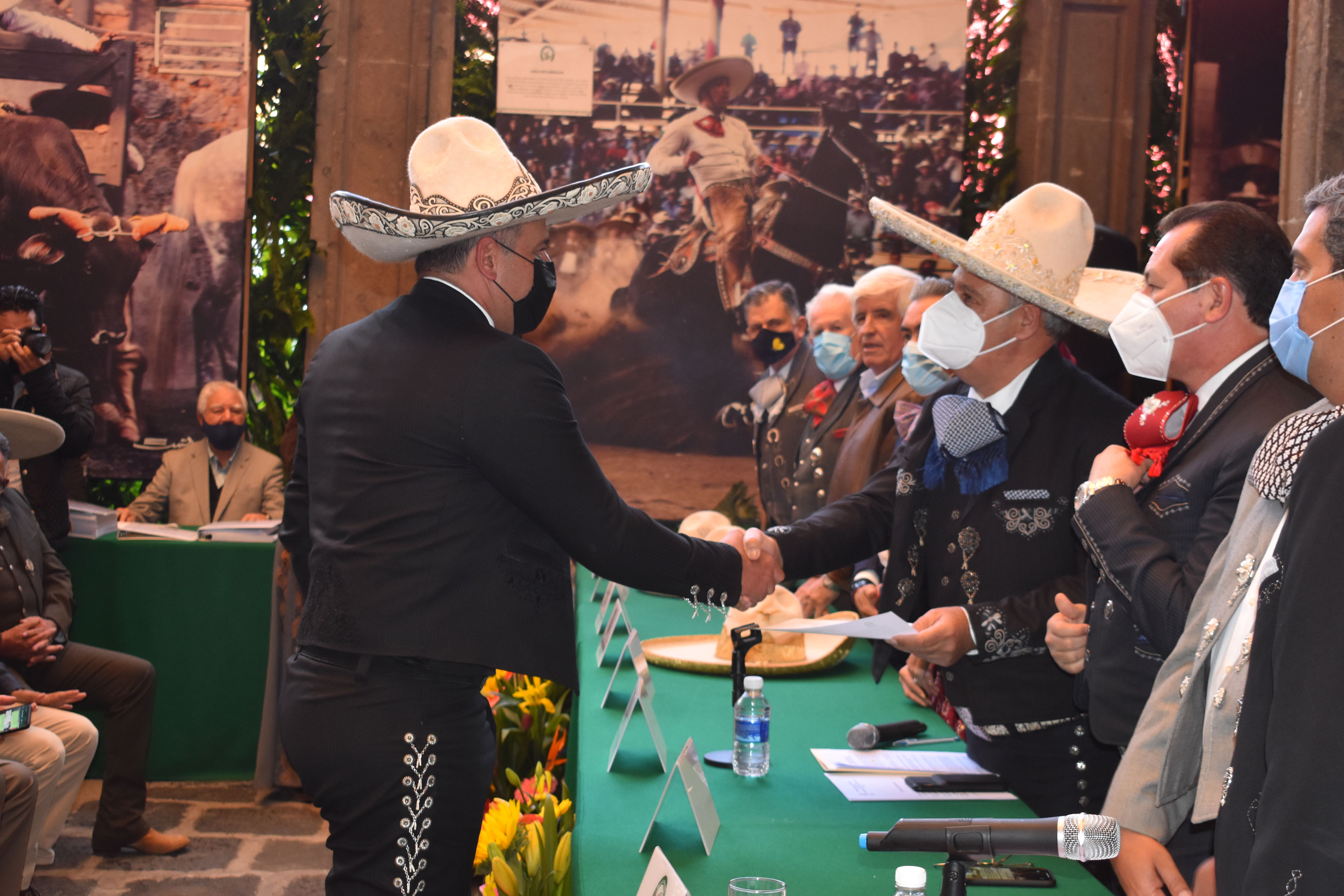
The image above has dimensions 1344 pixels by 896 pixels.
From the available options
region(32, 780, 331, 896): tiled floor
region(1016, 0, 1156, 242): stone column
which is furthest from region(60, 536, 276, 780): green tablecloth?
region(1016, 0, 1156, 242): stone column

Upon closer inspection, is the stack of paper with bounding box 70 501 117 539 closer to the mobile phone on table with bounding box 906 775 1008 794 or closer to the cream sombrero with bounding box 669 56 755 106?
the cream sombrero with bounding box 669 56 755 106

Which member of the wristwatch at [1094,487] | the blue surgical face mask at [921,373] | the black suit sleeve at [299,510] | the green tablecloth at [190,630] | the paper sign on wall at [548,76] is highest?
the paper sign on wall at [548,76]

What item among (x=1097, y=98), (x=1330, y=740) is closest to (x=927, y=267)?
(x=1097, y=98)

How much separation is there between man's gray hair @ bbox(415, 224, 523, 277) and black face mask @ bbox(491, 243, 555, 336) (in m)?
0.07

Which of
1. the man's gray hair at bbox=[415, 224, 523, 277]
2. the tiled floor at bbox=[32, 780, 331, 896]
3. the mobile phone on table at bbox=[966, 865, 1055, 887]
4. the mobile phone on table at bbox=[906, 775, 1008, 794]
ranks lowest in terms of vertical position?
the tiled floor at bbox=[32, 780, 331, 896]

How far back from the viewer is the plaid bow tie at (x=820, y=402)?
4.38 meters

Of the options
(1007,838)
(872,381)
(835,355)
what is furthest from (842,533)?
(835,355)

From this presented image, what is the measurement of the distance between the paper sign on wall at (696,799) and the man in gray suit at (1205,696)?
1.92 feet

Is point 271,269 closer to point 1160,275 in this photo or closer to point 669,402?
point 669,402

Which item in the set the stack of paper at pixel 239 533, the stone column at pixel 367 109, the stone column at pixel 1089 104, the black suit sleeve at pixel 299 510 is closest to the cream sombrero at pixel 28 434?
the stack of paper at pixel 239 533

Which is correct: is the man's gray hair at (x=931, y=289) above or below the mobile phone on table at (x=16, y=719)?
above

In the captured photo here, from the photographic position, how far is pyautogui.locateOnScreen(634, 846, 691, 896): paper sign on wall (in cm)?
135

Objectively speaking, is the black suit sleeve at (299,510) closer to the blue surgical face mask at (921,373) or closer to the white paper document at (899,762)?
Result: the white paper document at (899,762)

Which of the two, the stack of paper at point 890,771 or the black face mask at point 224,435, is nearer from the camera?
the stack of paper at point 890,771
